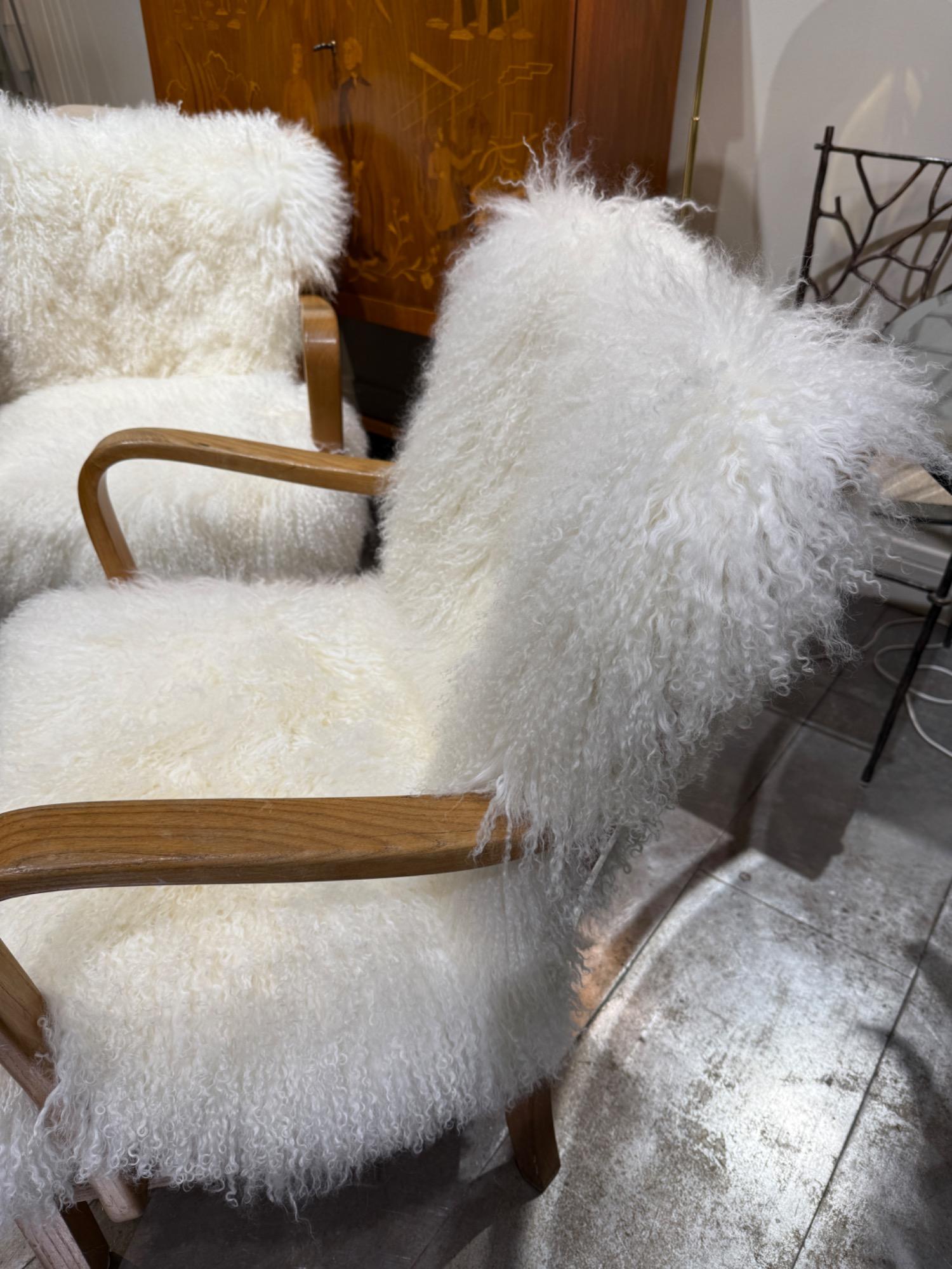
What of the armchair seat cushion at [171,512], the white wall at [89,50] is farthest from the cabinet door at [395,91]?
the armchair seat cushion at [171,512]

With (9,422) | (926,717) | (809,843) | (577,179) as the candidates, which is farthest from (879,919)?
(9,422)

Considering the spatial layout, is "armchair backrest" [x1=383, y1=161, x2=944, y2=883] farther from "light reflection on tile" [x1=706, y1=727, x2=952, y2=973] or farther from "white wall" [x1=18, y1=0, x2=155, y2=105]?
"white wall" [x1=18, y1=0, x2=155, y2=105]

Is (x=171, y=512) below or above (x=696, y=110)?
below

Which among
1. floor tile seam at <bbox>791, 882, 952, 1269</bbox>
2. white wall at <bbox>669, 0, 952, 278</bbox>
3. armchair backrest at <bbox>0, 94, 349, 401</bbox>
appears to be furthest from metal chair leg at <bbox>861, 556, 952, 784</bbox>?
armchair backrest at <bbox>0, 94, 349, 401</bbox>

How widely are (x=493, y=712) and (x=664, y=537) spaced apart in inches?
8.7

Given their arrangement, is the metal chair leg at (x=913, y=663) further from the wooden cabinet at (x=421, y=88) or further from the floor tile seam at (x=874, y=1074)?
the wooden cabinet at (x=421, y=88)

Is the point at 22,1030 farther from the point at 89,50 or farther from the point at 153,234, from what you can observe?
the point at 89,50

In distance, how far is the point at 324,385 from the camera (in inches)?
52.7

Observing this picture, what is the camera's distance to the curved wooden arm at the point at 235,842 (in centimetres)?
57

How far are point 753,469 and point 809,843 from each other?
1107 mm

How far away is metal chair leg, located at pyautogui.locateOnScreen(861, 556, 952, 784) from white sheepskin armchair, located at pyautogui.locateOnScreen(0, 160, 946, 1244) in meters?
0.78

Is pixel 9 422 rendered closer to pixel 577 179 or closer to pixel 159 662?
pixel 159 662

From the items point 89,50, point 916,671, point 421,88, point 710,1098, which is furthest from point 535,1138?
point 89,50

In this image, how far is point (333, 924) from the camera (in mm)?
696
